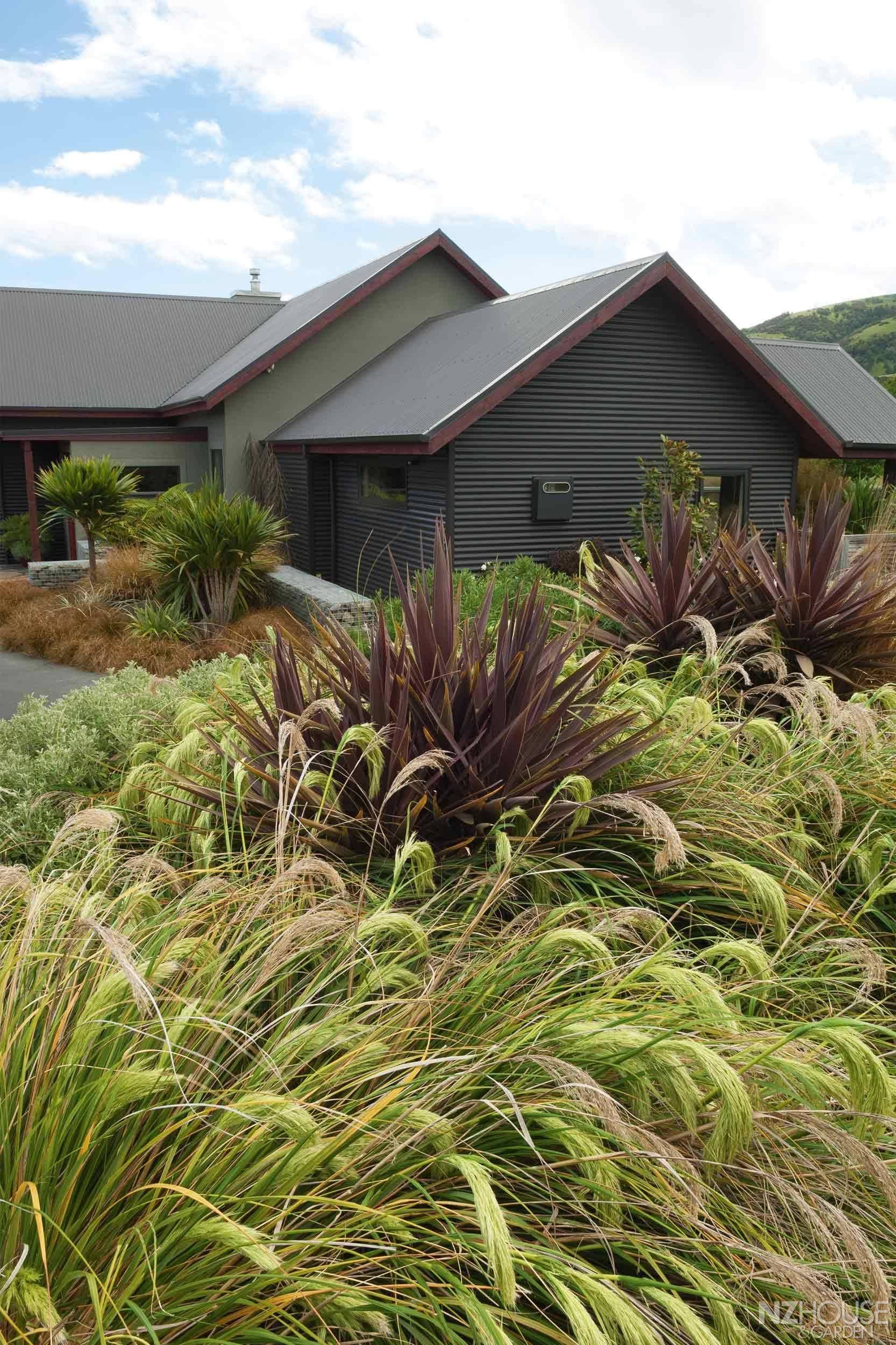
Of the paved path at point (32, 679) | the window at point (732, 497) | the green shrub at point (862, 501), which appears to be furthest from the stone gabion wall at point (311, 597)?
the green shrub at point (862, 501)

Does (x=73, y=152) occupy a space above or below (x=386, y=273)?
above

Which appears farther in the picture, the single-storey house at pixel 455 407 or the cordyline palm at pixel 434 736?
the single-storey house at pixel 455 407

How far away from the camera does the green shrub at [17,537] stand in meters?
23.7

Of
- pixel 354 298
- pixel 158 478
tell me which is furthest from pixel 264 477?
pixel 158 478

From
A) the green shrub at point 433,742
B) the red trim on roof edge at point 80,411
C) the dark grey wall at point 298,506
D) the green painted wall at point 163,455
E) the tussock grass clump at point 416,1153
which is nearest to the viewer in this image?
the tussock grass clump at point 416,1153

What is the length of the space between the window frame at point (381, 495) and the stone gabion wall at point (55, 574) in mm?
5325

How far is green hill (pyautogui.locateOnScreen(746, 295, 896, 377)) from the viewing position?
60875 millimetres

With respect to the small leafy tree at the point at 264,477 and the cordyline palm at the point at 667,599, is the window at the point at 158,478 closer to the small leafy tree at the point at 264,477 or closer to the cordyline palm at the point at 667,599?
the small leafy tree at the point at 264,477

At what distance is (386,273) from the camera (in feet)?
69.7

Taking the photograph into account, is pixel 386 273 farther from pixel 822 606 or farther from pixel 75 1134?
pixel 75 1134

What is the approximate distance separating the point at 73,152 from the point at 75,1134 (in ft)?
321

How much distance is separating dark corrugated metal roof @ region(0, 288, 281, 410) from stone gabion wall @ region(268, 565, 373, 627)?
10.1m

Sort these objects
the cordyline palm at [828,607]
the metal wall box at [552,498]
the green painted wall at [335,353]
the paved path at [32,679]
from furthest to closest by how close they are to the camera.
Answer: the green painted wall at [335,353], the metal wall box at [552,498], the paved path at [32,679], the cordyline palm at [828,607]

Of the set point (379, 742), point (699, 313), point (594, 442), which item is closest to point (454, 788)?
point (379, 742)
